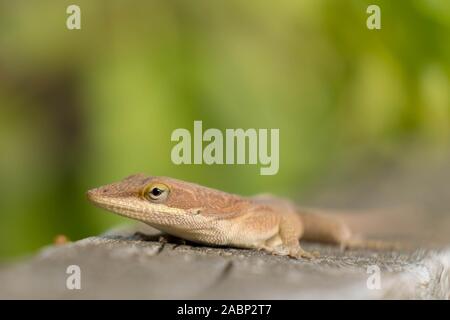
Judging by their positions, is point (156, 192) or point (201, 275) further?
point (156, 192)

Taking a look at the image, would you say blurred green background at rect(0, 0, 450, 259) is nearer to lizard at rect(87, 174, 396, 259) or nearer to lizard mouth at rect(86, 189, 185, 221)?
lizard at rect(87, 174, 396, 259)

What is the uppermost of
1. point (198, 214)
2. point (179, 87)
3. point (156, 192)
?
point (179, 87)

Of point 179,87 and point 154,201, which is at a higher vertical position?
point 179,87

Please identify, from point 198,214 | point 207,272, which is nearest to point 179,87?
point 198,214

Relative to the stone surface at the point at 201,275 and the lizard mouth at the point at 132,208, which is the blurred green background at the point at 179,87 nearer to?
the lizard mouth at the point at 132,208

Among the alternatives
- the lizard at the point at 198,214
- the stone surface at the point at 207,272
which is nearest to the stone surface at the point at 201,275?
the stone surface at the point at 207,272

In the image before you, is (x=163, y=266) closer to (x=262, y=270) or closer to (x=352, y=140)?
(x=262, y=270)

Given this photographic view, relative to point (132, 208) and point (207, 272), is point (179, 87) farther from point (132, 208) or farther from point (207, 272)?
point (207, 272)
